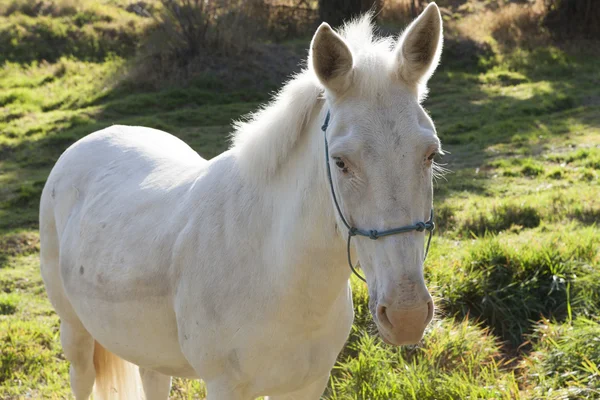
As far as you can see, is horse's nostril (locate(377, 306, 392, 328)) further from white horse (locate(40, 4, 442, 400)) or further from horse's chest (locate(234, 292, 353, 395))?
horse's chest (locate(234, 292, 353, 395))

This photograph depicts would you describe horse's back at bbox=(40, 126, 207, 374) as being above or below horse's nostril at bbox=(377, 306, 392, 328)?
below

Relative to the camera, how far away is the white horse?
6.44 feet

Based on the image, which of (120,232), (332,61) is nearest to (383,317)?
(332,61)

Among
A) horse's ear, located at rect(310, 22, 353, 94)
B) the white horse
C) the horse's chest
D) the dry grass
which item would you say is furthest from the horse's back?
the dry grass

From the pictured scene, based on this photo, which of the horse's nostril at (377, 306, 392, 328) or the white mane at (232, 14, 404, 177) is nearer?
the horse's nostril at (377, 306, 392, 328)

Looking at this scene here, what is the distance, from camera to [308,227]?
227cm

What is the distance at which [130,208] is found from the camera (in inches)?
117

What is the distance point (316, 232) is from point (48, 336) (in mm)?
3275

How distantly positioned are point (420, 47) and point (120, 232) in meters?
1.50

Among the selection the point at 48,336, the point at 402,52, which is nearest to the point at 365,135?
the point at 402,52

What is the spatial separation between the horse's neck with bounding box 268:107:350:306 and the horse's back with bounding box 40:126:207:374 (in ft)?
1.71

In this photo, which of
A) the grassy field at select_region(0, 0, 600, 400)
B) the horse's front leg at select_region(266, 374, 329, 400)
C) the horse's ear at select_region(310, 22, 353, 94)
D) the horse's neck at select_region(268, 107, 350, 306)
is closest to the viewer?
the horse's ear at select_region(310, 22, 353, 94)

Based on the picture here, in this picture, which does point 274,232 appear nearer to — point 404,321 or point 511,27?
point 404,321

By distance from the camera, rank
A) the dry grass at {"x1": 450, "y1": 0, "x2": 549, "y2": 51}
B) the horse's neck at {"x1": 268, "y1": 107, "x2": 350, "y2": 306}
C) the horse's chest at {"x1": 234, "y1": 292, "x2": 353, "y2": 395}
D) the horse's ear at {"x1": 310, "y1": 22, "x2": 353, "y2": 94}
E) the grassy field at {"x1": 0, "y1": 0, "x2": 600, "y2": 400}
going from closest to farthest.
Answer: the horse's ear at {"x1": 310, "y1": 22, "x2": 353, "y2": 94} < the horse's neck at {"x1": 268, "y1": 107, "x2": 350, "y2": 306} < the horse's chest at {"x1": 234, "y1": 292, "x2": 353, "y2": 395} < the grassy field at {"x1": 0, "y1": 0, "x2": 600, "y2": 400} < the dry grass at {"x1": 450, "y1": 0, "x2": 549, "y2": 51}
